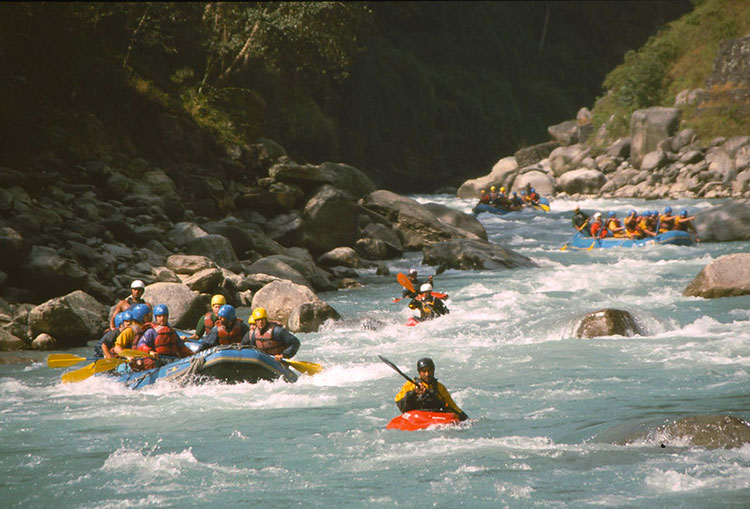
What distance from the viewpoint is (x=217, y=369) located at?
820 cm

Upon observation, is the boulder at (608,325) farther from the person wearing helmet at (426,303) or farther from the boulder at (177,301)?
the boulder at (177,301)

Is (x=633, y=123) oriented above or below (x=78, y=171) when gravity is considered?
above

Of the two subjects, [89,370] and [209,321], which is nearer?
[89,370]

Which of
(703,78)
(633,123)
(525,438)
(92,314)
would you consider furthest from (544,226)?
(525,438)

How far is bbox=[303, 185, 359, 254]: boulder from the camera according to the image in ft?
59.4

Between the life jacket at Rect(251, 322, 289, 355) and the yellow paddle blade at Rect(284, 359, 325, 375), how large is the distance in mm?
192

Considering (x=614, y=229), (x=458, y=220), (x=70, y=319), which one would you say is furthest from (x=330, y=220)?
(x=70, y=319)

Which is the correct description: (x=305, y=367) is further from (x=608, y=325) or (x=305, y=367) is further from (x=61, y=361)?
(x=608, y=325)

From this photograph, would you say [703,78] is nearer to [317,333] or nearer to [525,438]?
[317,333]

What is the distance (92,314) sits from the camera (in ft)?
35.9

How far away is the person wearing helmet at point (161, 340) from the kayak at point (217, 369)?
0.96 ft

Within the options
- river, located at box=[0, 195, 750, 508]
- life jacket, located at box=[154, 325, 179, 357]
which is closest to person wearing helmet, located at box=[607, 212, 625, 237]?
river, located at box=[0, 195, 750, 508]

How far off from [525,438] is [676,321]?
17.6 ft

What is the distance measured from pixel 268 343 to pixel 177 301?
3247mm
